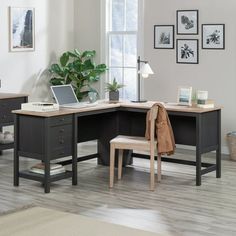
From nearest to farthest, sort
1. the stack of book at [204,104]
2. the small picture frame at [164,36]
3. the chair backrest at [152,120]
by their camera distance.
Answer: the chair backrest at [152,120] < the stack of book at [204,104] < the small picture frame at [164,36]

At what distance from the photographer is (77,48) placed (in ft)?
30.6

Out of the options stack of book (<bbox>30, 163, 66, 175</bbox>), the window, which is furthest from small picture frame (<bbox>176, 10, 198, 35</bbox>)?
stack of book (<bbox>30, 163, 66, 175</bbox>)

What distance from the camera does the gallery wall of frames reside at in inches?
306

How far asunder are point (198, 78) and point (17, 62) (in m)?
2.48

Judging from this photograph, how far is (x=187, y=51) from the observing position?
8047 mm

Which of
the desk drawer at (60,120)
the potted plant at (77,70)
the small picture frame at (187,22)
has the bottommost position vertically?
the desk drawer at (60,120)

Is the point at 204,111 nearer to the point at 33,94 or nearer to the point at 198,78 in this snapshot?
the point at 198,78

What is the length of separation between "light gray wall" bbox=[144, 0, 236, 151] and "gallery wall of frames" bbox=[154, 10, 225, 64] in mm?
→ 54

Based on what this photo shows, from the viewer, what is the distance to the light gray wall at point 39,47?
8.23 metres

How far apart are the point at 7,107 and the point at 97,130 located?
3.85 feet

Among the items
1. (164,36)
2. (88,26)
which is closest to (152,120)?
(164,36)

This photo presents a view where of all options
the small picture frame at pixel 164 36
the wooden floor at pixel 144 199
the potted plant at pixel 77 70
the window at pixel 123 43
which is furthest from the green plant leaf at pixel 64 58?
the wooden floor at pixel 144 199

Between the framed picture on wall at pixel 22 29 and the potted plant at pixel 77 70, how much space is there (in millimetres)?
498

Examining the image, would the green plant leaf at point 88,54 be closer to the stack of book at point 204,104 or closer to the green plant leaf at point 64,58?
the green plant leaf at point 64,58
